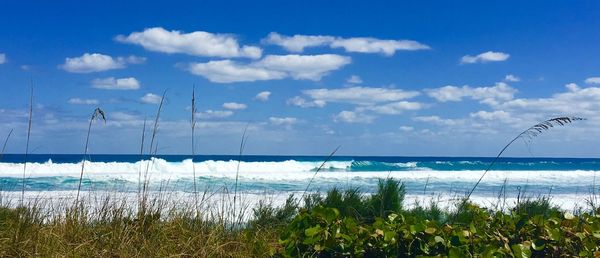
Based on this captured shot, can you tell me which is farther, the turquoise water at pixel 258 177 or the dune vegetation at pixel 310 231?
the turquoise water at pixel 258 177

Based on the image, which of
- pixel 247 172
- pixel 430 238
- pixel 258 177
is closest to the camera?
pixel 430 238

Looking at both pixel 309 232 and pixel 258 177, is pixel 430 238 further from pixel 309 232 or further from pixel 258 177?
pixel 258 177

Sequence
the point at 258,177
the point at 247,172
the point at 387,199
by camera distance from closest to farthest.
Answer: the point at 387,199 → the point at 258,177 → the point at 247,172

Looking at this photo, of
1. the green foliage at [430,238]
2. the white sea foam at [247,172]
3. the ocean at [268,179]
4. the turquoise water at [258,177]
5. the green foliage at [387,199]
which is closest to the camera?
the green foliage at [430,238]

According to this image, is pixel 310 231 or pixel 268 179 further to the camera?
pixel 268 179

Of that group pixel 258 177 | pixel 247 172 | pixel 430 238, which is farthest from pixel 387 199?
pixel 247 172

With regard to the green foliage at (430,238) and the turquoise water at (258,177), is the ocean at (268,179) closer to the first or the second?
the turquoise water at (258,177)

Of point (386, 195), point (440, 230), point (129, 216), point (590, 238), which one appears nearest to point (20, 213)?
point (129, 216)

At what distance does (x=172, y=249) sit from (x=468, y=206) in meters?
2.37

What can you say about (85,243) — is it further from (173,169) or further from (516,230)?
(173,169)

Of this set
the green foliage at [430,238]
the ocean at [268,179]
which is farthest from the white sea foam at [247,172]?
the green foliage at [430,238]

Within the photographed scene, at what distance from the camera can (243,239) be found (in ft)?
16.5

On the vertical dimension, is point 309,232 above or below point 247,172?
below

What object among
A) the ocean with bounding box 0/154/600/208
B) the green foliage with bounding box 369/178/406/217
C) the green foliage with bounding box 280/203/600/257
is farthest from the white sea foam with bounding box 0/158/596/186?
the green foliage with bounding box 280/203/600/257
